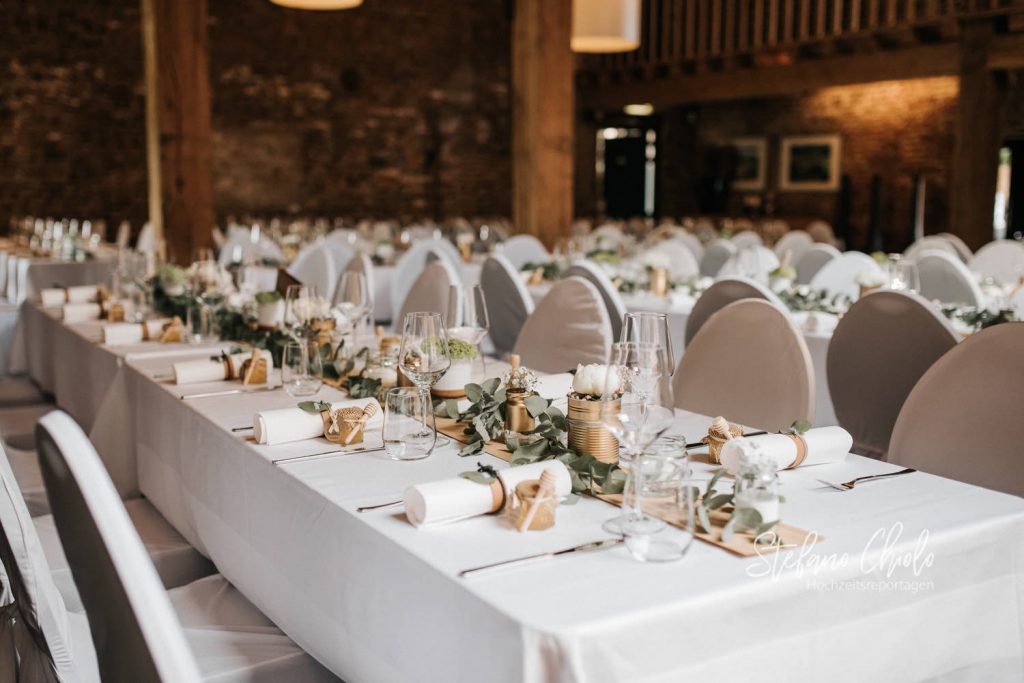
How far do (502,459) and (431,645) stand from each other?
1.98 feet

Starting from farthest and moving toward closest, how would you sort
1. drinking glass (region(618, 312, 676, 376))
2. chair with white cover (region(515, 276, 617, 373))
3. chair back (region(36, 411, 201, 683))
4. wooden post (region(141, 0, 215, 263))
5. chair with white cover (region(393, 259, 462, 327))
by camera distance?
1. wooden post (region(141, 0, 215, 263))
2. chair with white cover (region(393, 259, 462, 327))
3. chair with white cover (region(515, 276, 617, 373))
4. drinking glass (region(618, 312, 676, 376))
5. chair back (region(36, 411, 201, 683))

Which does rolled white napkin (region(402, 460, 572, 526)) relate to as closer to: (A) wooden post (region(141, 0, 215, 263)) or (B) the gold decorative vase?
(B) the gold decorative vase

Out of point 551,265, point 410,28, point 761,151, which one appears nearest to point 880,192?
point 761,151

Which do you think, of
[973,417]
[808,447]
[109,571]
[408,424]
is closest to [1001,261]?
[973,417]

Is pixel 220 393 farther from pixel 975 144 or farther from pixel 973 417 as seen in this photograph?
pixel 975 144

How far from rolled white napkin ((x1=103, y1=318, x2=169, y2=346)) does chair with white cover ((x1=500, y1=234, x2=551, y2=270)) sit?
4.18 m

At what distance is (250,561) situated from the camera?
6.73ft

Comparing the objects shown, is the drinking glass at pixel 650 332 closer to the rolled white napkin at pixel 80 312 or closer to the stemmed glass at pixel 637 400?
the stemmed glass at pixel 637 400

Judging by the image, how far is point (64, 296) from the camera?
454 cm

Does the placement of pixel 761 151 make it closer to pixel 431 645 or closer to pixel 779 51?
pixel 779 51

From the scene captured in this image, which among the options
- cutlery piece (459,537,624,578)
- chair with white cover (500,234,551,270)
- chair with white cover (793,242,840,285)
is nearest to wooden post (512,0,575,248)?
chair with white cover (500,234,551,270)

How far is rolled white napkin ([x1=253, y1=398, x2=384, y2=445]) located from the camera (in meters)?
2.06

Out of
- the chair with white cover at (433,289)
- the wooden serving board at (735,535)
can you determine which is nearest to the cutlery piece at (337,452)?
the wooden serving board at (735,535)

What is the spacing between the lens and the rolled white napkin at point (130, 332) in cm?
343
